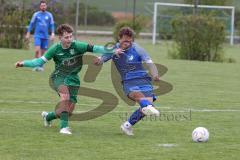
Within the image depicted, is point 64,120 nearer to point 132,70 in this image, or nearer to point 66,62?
point 66,62

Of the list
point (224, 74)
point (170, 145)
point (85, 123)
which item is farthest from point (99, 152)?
point (224, 74)

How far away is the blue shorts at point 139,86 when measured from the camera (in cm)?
994

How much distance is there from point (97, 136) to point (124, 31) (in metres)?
1.47

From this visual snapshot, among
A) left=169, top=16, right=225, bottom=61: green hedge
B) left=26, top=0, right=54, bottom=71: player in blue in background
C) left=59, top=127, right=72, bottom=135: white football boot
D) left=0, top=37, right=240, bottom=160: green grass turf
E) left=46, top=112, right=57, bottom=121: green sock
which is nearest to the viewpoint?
left=0, top=37, right=240, bottom=160: green grass turf

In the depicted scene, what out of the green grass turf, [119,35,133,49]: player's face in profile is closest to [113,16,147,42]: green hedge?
the green grass turf

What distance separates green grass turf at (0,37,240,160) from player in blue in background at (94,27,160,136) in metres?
0.31

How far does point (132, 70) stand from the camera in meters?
10.0

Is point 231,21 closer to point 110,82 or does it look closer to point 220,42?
point 220,42

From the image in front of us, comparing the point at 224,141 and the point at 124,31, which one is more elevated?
the point at 124,31

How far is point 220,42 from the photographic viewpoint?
28.1 m

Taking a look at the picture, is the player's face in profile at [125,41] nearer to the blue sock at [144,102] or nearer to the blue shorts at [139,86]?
the blue shorts at [139,86]

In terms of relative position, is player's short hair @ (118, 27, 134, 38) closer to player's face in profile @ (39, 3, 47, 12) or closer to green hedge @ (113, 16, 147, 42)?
player's face in profile @ (39, 3, 47, 12)

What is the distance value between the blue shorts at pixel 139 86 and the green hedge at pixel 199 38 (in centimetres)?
1808

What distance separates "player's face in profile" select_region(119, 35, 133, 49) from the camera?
986 centimetres
